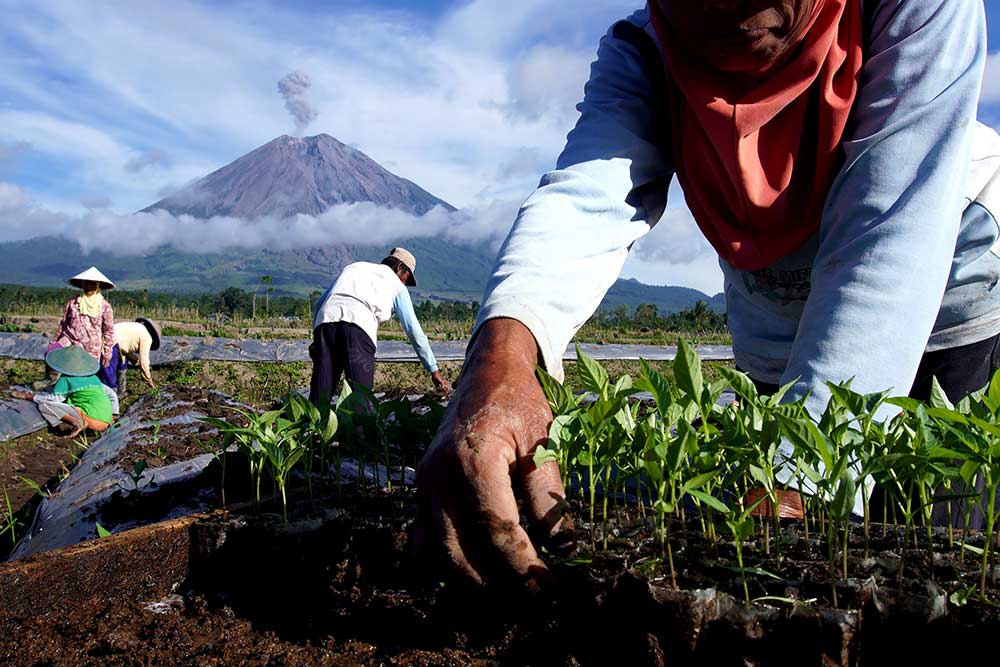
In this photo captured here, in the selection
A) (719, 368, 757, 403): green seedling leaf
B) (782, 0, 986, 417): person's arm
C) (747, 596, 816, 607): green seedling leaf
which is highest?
(782, 0, 986, 417): person's arm

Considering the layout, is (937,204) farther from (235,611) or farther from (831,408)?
(235,611)

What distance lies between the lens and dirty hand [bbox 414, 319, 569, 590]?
87cm

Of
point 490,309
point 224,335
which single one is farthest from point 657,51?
point 224,335

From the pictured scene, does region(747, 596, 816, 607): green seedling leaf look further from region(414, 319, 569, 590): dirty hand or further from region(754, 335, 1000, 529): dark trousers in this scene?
region(754, 335, 1000, 529): dark trousers

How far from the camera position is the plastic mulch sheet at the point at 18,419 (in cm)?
642

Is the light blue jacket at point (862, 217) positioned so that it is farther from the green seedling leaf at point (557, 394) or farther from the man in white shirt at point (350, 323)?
the man in white shirt at point (350, 323)

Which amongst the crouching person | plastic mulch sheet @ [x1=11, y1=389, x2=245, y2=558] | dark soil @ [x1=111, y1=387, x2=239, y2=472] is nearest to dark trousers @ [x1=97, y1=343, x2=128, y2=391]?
the crouching person

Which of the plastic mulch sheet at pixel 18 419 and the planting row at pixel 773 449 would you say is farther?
the plastic mulch sheet at pixel 18 419

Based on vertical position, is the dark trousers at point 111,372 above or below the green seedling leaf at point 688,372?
below

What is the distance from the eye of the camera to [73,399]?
21.5ft

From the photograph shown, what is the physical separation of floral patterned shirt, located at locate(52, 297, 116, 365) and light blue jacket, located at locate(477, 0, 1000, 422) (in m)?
7.23

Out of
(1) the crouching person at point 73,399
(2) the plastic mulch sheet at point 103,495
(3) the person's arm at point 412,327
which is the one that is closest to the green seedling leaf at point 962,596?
(2) the plastic mulch sheet at point 103,495

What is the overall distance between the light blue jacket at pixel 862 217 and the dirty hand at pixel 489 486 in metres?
0.26

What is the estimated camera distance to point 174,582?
135cm
